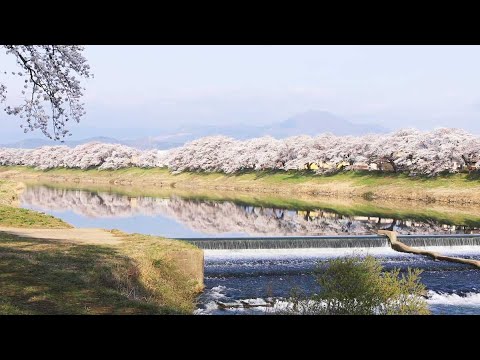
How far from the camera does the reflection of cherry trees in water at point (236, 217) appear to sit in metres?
25.0

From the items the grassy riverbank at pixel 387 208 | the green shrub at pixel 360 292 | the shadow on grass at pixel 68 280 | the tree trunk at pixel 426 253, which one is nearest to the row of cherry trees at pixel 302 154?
the grassy riverbank at pixel 387 208

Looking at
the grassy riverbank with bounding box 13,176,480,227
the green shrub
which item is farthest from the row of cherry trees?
the green shrub

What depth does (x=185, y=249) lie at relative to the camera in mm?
12430

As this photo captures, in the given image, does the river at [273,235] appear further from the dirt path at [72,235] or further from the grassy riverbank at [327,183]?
the grassy riverbank at [327,183]

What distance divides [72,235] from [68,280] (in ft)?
19.9

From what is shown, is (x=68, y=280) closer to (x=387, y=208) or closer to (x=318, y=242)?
(x=318, y=242)

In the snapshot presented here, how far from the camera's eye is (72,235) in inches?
558

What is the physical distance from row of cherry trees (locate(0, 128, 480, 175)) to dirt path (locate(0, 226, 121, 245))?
109ft

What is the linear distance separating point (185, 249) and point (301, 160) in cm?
4287

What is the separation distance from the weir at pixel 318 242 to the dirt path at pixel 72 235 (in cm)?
439

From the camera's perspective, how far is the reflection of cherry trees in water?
2498 cm

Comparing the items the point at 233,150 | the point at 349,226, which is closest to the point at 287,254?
the point at 349,226

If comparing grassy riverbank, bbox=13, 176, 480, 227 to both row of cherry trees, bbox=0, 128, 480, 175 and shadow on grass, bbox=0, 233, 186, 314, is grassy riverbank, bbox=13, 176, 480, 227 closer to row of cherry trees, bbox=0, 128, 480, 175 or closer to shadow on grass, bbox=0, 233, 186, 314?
row of cherry trees, bbox=0, 128, 480, 175
